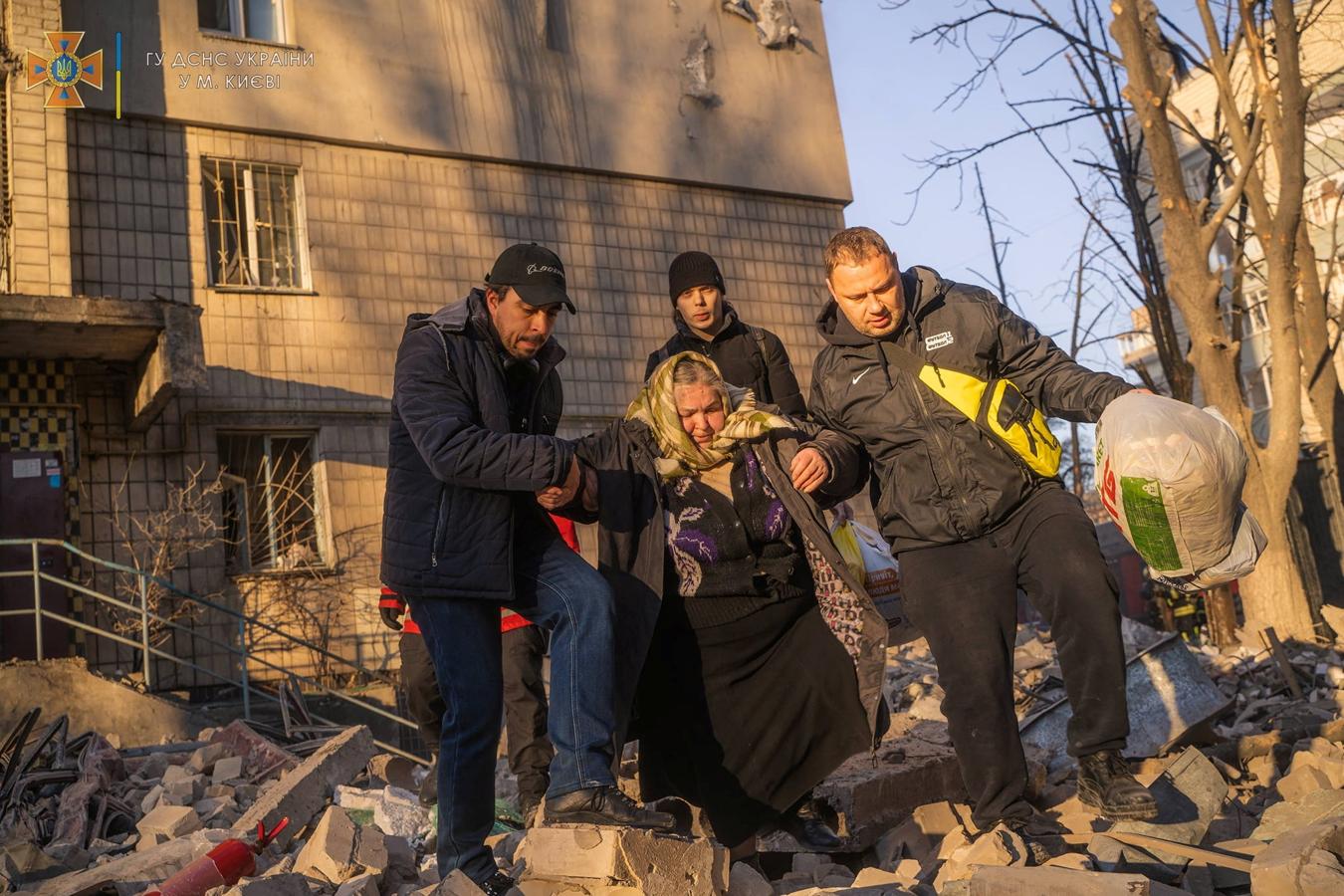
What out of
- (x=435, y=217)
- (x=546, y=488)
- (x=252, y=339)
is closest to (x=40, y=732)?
(x=252, y=339)

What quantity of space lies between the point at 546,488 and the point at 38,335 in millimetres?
8660

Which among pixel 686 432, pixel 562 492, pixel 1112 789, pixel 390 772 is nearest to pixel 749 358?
pixel 686 432

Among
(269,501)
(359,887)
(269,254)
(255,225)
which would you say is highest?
(255,225)

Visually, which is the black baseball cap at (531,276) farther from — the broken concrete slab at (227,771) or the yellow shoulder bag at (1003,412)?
the broken concrete slab at (227,771)

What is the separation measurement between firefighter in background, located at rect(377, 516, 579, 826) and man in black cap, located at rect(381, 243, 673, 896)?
1.57 metres

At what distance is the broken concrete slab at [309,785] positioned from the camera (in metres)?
5.97

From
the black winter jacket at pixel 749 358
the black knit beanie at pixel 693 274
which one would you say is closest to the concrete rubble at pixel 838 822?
the black winter jacket at pixel 749 358

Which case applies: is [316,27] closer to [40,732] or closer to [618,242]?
[618,242]

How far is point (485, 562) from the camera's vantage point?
4004 mm

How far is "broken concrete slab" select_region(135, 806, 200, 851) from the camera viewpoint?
245 inches

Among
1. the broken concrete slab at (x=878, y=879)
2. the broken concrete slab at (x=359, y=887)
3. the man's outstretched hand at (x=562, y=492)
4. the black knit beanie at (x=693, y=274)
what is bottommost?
the broken concrete slab at (x=878, y=879)

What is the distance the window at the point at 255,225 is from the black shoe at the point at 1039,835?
1104 centimetres

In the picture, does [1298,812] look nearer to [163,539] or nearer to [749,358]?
[749,358]

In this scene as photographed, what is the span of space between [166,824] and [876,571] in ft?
13.6
